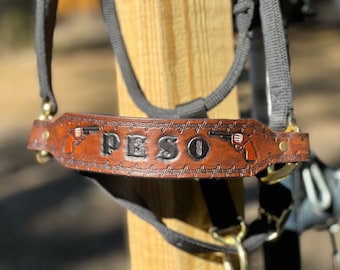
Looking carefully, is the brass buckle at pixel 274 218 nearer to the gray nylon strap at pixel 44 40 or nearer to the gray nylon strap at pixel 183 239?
the gray nylon strap at pixel 183 239

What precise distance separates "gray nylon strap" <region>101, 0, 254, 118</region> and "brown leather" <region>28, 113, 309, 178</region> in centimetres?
10

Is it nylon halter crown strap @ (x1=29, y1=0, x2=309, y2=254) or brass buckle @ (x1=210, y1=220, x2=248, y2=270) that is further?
brass buckle @ (x1=210, y1=220, x2=248, y2=270)

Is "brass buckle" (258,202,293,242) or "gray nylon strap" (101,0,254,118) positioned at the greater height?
"gray nylon strap" (101,0,254,118)

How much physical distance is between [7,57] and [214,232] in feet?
35.4

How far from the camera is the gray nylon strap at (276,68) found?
41.0 inches

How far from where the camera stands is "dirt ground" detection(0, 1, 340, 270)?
4.52 metres

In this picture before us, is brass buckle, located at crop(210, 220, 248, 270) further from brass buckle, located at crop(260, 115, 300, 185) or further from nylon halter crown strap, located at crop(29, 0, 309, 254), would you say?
brass buckle, located at crop(260, 115, 300, 185)

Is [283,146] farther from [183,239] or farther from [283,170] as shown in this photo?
[183,239]

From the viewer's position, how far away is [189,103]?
107 centimetres

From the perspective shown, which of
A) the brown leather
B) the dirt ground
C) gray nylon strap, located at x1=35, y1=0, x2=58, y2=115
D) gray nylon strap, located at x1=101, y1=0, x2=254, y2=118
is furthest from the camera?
the dirt ground

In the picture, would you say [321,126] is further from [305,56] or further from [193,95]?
[193,95]

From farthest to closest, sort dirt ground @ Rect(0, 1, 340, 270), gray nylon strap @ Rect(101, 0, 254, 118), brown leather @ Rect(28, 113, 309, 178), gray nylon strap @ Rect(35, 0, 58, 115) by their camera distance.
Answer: dirt ground @ Rect(0, 1, 340, 270)
gray nylon strap @ Rect(35, 0, 58, 115)
gray nylon strap @ Rect(101, 0, 254, 118)
brown leather @ Rect(28, 113, 309, 178)

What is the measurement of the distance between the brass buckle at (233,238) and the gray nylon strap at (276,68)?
17 cm

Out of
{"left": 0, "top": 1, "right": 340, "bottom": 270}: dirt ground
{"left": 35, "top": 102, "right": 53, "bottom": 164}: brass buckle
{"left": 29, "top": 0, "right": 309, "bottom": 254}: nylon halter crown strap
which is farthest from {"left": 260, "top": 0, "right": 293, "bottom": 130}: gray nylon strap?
{"left": 0, "top": 1, "right": 340, "bottom": 270}: dirt ground
